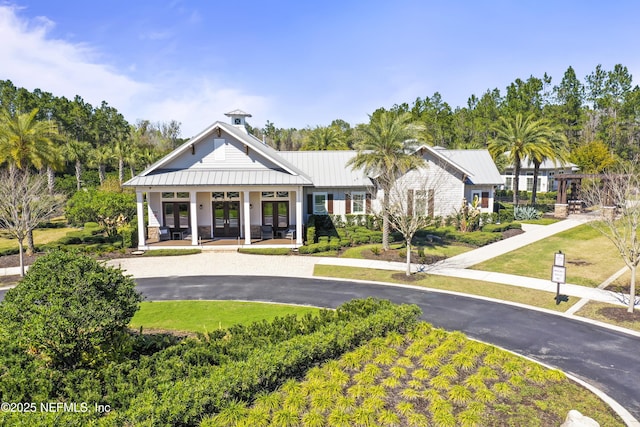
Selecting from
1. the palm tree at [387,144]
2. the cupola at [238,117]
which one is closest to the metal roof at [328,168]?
the cupola at [238,117]

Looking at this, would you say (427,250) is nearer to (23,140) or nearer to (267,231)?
(267,231)

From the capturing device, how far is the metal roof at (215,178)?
2725cm

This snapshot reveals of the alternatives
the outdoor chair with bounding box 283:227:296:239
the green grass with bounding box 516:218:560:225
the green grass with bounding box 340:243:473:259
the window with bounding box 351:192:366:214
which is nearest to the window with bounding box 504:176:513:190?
the green grass with bounding box 516:218:560:225

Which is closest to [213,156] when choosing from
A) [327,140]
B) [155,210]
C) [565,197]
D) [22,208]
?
[155,210]

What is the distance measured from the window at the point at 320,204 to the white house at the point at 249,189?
2cm

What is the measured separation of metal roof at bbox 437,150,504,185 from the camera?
37156 mm

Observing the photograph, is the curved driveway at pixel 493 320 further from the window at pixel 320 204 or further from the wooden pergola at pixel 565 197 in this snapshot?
the wooden pergola at pixel 565 197

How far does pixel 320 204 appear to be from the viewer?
35438 mm

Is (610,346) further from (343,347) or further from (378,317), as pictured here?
(343,347)

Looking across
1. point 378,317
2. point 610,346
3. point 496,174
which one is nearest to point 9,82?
point 496,174

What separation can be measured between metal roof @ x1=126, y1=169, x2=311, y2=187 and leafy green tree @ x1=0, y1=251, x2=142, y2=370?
1782 centimetres

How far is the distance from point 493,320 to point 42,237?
31.8m

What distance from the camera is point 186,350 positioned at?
1080cm

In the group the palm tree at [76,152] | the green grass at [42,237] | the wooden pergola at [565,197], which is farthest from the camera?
the palm tree at [76,152]
